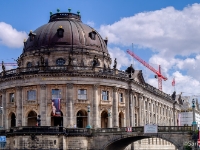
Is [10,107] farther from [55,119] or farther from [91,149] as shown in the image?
[91,149]

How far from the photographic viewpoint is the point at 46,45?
87562 mm

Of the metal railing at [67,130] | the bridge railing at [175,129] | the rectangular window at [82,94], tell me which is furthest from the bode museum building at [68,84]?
the bridge railing at [175,129]

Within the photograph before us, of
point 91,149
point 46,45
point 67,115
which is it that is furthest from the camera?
point 46,45

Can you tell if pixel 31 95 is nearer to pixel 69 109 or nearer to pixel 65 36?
pixel 69 109

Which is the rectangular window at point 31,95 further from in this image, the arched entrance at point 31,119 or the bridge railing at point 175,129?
the bridge railing at point 175,129

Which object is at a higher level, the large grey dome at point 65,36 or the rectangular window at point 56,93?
the large grey dome at point 65,36

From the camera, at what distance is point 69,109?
79062 mm

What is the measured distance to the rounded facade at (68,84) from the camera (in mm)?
79562

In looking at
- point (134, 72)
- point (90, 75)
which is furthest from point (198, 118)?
point (90, 75)

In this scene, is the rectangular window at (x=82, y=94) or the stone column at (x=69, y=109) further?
the rectangular window at (x=82, y=94)

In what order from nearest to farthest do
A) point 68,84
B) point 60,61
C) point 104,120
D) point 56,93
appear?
1. point 68,84
2. point 56,93
3. point 104,120
4. point 60,61

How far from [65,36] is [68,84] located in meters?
12.0

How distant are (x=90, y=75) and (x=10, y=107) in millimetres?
14733

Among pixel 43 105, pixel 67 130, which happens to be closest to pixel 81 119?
pixel 43 105
